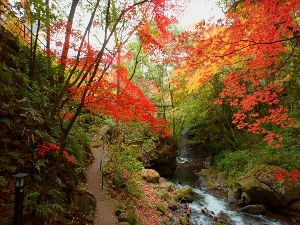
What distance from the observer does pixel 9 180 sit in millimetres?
5488

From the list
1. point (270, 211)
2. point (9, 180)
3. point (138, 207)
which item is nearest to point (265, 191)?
point (270, 211)

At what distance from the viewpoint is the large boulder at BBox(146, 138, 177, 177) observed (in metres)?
16.1

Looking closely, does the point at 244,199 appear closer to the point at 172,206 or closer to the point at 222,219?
the point at 222,219

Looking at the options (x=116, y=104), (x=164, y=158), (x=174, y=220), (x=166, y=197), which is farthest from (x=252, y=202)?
(x=116, y=104)

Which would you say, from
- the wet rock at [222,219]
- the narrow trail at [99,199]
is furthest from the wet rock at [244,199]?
the narrow trail at [99,199]

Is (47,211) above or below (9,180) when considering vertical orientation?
below

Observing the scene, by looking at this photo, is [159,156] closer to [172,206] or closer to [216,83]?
[172,206]

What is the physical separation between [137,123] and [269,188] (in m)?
7.25

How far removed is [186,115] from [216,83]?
320 cm

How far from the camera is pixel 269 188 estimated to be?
11.3m

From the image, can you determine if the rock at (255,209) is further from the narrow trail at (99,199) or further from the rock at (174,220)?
the narrow trail at (99,199)

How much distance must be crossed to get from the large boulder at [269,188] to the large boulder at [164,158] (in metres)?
5.28

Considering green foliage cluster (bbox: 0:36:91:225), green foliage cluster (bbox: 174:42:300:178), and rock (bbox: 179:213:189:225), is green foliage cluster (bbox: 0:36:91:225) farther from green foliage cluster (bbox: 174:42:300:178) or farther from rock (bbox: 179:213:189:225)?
green foliage cluster (bbox: 174:42:300:178)

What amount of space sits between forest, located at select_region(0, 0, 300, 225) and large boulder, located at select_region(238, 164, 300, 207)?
4 cm
